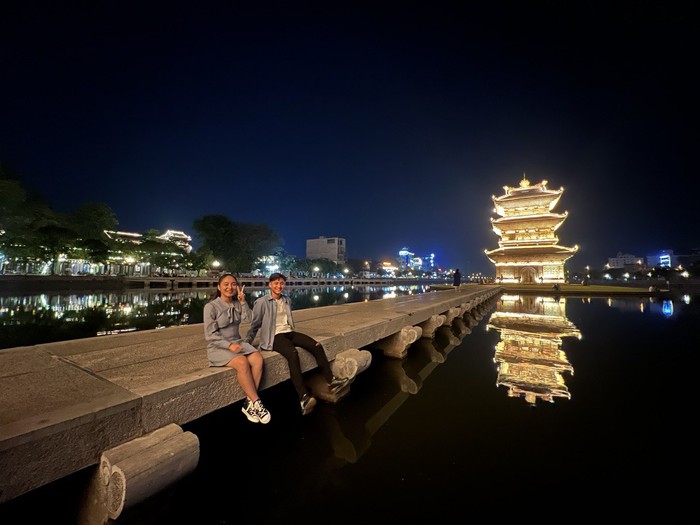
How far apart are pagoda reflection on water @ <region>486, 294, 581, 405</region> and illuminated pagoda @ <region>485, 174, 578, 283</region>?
29.4 metres

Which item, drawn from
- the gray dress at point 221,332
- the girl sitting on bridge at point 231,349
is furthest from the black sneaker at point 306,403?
the gray dress at point 221,332

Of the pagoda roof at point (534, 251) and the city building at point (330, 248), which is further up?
the city building at point (330, 248)

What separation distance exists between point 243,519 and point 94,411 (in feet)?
5.28

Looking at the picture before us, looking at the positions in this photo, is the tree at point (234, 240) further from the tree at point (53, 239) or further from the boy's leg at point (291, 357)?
the boy's leg at point (291, 357)

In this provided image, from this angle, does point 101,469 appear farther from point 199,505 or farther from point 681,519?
point 681,519

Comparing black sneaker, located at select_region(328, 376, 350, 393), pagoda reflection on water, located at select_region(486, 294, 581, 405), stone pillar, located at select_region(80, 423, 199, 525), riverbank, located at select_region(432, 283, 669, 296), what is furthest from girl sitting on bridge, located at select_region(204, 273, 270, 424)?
riverbank, located at select_region(432, 283, 669, 296)

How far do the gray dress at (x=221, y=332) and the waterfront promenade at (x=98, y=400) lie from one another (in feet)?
0.58

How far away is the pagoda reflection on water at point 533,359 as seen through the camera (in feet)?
18.9

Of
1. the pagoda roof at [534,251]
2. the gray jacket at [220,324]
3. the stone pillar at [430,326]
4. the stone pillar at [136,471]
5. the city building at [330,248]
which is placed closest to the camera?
the stone pillar at [136,471]

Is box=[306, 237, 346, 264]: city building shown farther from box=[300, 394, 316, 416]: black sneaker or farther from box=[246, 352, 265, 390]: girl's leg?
box=[246, 352, 265, 390]: girl's leg

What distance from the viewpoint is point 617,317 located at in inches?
603

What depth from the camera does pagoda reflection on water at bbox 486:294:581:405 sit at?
5752 mm

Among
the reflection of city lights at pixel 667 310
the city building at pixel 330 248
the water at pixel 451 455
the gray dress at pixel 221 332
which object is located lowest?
the reflection of city lights at pixel 667 310

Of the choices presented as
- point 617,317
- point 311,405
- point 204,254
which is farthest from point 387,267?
point 311,405
